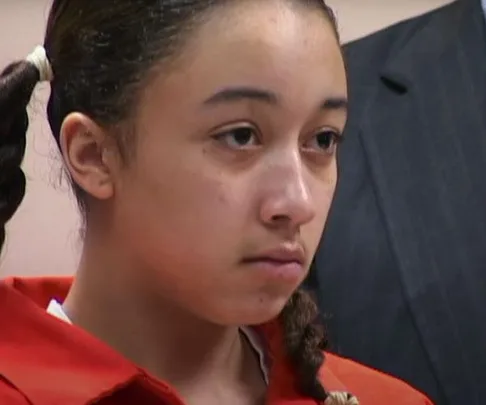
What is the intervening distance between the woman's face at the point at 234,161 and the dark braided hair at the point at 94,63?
1cm

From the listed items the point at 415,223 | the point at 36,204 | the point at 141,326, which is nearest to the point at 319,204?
the point at 141,326

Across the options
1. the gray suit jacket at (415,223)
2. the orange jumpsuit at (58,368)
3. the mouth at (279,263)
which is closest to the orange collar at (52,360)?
the orange jumpsuit at (58,368)

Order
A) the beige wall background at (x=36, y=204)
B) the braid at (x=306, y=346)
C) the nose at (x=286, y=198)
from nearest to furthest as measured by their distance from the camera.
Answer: the nose at (x=286, y=198)
the braid at (x=306, y=346)
the beige wall background at (x=36, y=204)

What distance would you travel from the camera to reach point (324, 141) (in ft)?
2.22

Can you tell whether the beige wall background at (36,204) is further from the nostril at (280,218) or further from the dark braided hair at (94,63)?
the nostril at (280,218)

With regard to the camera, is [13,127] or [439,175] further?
[439,175]

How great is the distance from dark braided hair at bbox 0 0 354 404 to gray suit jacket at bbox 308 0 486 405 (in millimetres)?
337

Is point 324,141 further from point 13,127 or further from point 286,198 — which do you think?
point 13,127

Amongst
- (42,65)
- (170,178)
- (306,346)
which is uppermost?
(42,65)

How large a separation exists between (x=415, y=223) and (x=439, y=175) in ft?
Answer: 0.18

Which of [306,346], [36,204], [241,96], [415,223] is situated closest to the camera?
[241,96]

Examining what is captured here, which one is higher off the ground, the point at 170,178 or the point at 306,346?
the point at 170,178

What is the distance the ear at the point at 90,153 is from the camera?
0.66m

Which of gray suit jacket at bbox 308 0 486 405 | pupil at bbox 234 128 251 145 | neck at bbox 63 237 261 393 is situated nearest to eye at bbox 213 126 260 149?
pupil at bbox 234 128 251 145
